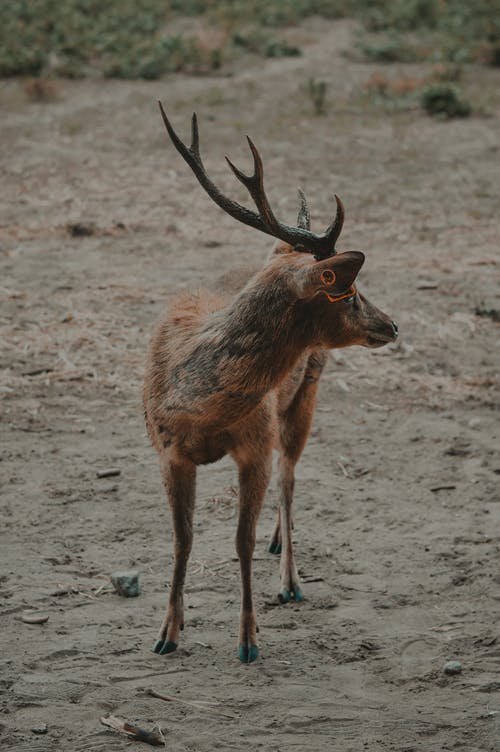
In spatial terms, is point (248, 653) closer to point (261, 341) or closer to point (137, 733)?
point (137, 733)

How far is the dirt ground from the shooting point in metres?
5.46

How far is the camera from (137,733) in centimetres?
508

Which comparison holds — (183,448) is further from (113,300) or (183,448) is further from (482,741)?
(113,300)

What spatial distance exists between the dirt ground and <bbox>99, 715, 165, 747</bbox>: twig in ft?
0.22

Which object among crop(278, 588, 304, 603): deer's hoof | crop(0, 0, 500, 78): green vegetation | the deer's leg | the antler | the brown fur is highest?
crop(0, 0, 500, 78): green vegetation

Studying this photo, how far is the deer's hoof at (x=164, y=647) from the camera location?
19.3ft

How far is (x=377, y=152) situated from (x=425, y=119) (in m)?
2.33

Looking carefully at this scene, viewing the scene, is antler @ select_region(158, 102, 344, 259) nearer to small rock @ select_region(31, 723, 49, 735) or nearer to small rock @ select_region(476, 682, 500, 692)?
small rock @ select_region(476, 682, 500, 692)

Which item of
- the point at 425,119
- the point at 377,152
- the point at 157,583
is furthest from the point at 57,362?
the point at 425,119

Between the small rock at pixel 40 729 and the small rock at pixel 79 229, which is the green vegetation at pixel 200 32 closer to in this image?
the small rock at pixel 79 229

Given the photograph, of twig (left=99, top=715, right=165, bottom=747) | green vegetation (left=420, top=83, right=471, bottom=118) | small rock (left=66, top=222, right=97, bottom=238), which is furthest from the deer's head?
green vegetation (left=420, top=83, right=471, bottom=118)

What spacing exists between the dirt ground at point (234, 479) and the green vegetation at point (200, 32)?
4.46m

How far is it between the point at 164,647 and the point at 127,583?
2.08ft

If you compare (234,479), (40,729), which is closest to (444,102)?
(234,479)
